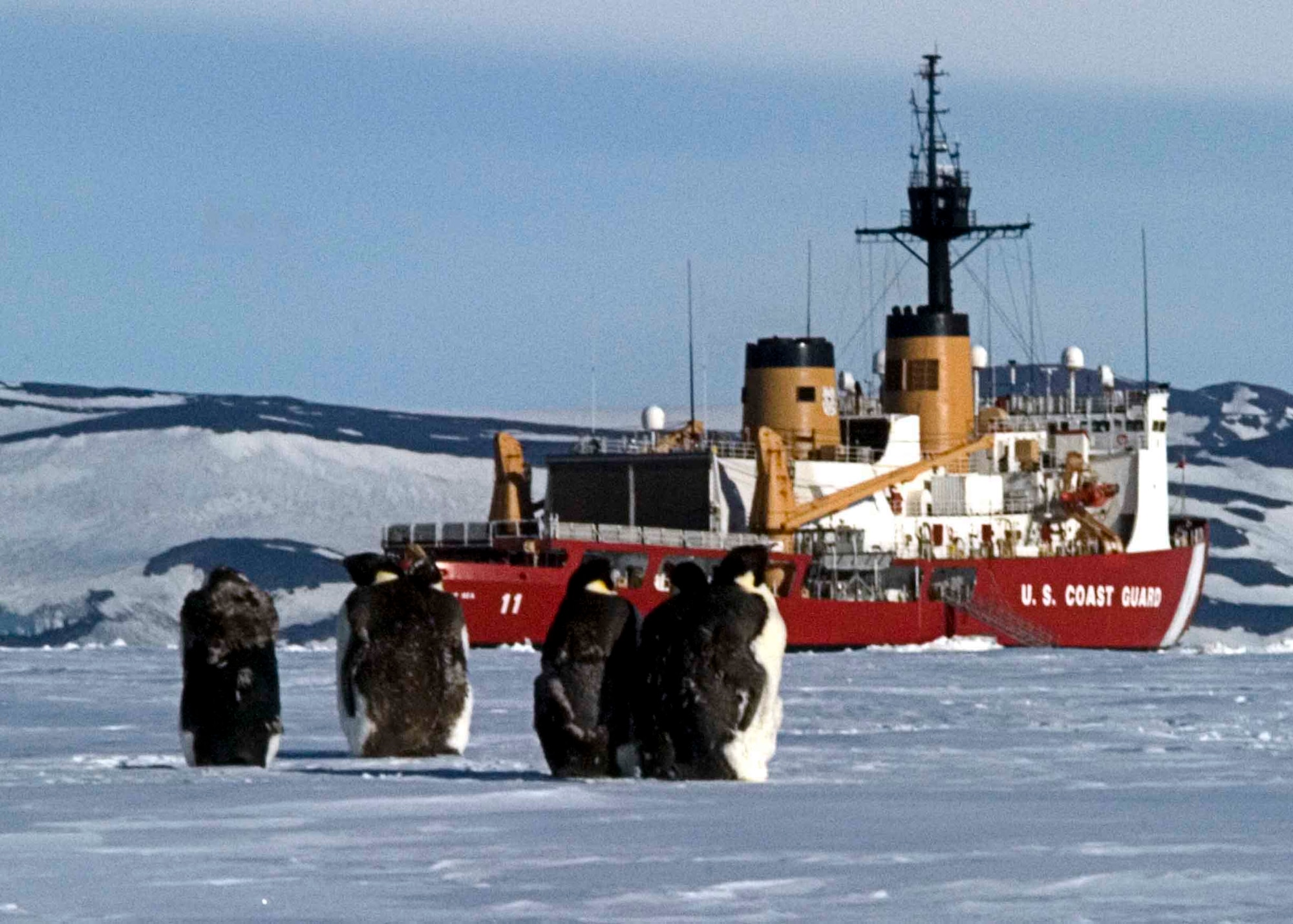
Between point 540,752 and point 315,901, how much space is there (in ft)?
21.8

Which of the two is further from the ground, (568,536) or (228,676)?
(568,536)

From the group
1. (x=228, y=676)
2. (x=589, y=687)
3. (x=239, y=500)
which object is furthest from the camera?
(x=239, y=500)

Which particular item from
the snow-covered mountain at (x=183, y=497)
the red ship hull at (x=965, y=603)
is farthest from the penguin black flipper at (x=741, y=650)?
the snow-covered mountain at (x=183, y=497)

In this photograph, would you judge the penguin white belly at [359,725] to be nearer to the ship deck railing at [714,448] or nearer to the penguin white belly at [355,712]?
the penguin white belly at [355,712]

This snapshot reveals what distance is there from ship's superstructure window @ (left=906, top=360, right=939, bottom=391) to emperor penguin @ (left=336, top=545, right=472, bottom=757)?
89.9ft

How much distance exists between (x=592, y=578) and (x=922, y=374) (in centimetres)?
2829

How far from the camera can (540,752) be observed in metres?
14.0

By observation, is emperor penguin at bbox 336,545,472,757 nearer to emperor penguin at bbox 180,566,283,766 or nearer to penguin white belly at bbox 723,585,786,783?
emperor penguin at bbox 180,566,283,766

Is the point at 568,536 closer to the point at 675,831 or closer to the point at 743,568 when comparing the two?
the point at 743,568

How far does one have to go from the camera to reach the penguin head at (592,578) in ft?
39.0

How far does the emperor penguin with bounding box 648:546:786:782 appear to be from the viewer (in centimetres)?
1114

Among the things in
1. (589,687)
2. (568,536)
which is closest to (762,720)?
(589,687)

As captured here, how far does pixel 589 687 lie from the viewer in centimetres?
1178

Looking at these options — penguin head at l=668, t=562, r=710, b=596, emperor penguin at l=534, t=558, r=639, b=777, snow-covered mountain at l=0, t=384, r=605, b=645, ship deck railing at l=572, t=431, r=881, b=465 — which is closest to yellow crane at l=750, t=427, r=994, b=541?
ship deck railing at l=572, t=431, r=881, b=465
